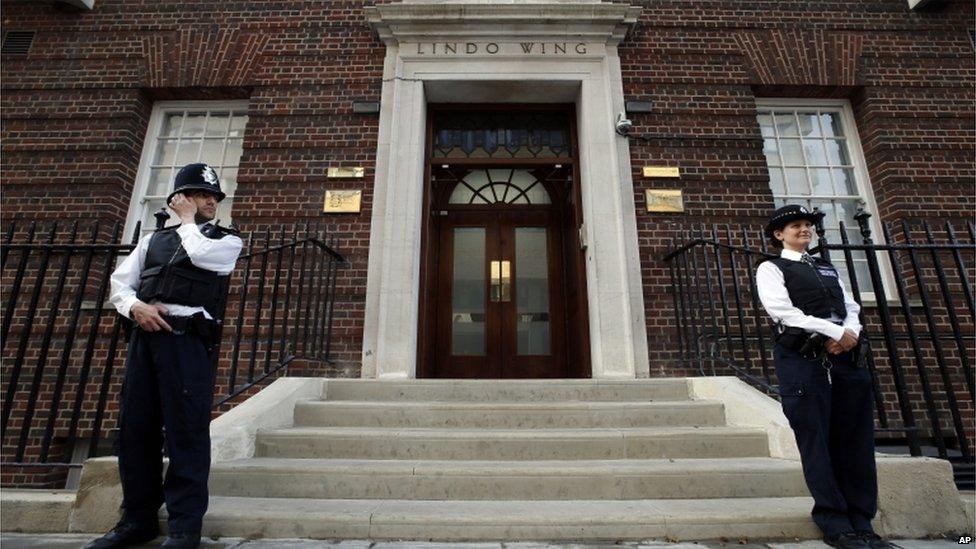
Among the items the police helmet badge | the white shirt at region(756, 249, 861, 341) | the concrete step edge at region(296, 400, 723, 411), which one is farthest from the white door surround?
the police helmet badge

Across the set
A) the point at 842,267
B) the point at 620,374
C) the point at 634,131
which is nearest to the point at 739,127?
the point at 634,131

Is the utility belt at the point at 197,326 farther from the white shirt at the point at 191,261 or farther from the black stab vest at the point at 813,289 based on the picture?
the black stab vest at the point at 813,289

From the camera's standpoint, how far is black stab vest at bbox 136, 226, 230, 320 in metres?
2.44

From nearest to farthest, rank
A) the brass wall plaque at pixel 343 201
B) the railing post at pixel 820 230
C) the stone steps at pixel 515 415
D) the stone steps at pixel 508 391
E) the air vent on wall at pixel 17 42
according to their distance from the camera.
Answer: the railing post at pixel 820 230, the stone steps at pixel 515 415, the stone steps at pixel 508 391, the brass wall plaque at pixel 343 201, the air vent on wall at pixel 17 42

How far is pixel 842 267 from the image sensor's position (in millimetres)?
6152

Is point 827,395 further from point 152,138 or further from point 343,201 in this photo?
point 152,138

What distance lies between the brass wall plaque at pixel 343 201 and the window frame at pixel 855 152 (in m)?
4.88

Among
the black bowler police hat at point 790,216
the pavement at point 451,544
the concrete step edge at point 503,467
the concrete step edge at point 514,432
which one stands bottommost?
the pavement at point 451,544

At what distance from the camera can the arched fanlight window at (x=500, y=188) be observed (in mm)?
6789

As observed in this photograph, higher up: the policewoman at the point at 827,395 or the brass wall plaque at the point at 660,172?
the brass wall plaque at the point at 660,172

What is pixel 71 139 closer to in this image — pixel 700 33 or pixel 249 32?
pixel 249 32

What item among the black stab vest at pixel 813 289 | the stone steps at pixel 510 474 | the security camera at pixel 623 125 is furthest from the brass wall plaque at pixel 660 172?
the black stab vest at pixel 813 289

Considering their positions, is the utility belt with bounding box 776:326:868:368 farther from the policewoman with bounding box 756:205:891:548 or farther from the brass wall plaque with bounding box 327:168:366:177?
the brass wall plaque with bounding box 327:168:366:177

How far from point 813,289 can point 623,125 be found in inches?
152
